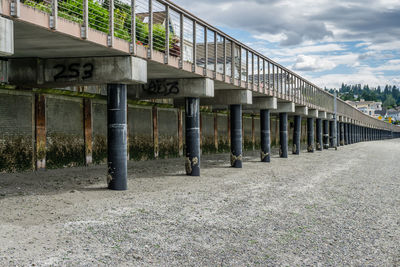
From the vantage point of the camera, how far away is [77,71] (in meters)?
12.4

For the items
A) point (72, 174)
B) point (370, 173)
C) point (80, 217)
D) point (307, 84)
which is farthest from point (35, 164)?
point (307, 84)

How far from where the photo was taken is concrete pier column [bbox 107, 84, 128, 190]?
12219 millimetres

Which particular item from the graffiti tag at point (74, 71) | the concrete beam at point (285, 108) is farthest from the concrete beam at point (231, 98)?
the graffiti tag at point (74, 71)

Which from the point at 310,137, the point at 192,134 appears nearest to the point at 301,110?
the point at 310,137

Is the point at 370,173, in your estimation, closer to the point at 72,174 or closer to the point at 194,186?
the point at 194,186

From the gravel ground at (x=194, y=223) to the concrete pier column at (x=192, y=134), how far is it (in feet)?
6.71

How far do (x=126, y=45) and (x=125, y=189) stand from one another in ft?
13.8

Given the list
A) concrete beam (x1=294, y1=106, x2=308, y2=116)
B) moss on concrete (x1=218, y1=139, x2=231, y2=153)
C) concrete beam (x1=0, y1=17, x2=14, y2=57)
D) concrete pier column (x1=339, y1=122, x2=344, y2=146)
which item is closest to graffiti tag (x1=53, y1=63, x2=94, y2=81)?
concrete beam (x1=0, y1=17, x2=14, y2=57)

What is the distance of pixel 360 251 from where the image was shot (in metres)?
6.92

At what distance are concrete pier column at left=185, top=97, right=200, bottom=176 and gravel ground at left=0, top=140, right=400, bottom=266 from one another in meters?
2.04

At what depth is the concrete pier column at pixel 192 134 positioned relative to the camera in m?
16.7

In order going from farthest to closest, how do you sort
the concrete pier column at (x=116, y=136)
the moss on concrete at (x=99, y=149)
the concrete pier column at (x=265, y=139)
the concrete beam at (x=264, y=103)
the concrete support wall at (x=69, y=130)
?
the concrete pier column at (x=265, y=139) < the concrete beam at (x=264, y=103) < the moss on concrete at (x=99, y=149) < the concrete support wall at (x=69, y=130) < the concrete pier column at (x=116, y=136)

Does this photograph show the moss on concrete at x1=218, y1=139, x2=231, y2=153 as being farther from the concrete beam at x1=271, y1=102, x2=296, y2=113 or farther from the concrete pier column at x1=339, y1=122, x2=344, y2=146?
the concrete pier column at x1=339, y1=122, x2=344, y2=146

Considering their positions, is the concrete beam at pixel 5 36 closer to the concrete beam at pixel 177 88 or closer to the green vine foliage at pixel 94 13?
the green vine foliage at pixel 94 13
